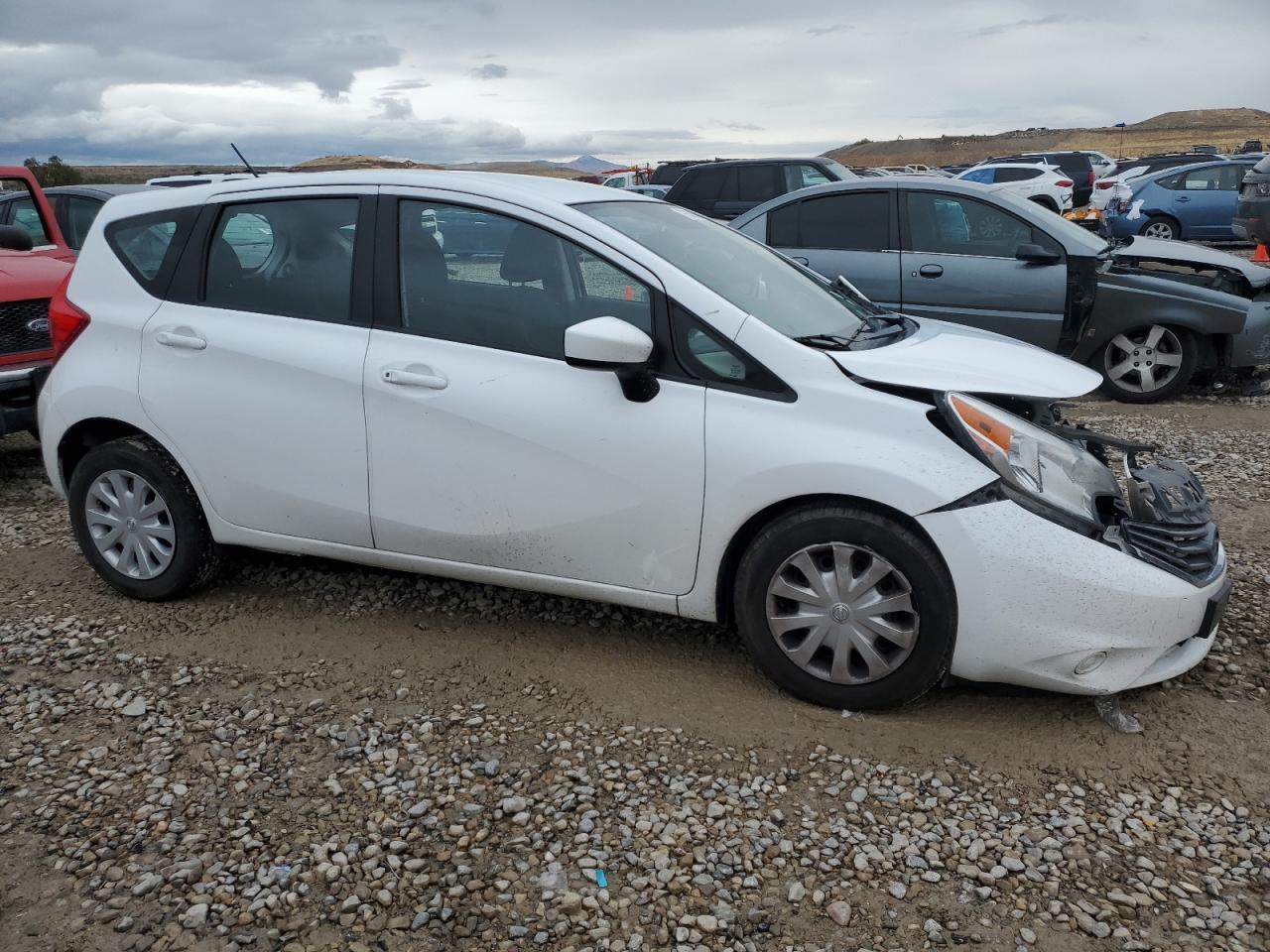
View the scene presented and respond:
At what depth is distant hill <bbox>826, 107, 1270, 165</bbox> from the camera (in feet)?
276

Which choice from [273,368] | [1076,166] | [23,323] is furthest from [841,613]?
[1076,166]

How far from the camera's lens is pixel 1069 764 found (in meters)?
3.23

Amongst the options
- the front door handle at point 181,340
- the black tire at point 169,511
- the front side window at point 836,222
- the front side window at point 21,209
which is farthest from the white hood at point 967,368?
the front side window at point 21,209

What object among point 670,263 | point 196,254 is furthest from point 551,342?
point 196,254

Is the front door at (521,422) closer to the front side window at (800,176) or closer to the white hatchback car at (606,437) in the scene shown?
the white hatchback car at (606,437)

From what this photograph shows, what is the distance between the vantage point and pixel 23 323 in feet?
22.3

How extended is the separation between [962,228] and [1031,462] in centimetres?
525

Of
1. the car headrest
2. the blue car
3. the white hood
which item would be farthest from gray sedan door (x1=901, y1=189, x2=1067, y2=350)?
the blue car

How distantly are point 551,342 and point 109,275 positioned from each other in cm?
212

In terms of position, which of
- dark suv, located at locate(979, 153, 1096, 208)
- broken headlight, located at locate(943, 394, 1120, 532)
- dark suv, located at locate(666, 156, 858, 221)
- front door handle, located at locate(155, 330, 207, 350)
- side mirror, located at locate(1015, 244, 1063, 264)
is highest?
dark suv, located at locate(979, 153, 1096, 208)

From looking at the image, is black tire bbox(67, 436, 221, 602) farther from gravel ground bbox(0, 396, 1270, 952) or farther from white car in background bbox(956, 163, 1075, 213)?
white car in background bbox(956, 163, 1075, 213)

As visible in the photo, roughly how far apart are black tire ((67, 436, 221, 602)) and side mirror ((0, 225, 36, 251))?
367 cm

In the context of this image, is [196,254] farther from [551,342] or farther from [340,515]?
[551,342]

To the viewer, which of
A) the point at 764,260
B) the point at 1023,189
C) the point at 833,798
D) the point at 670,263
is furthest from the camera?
the point at 1023,189
